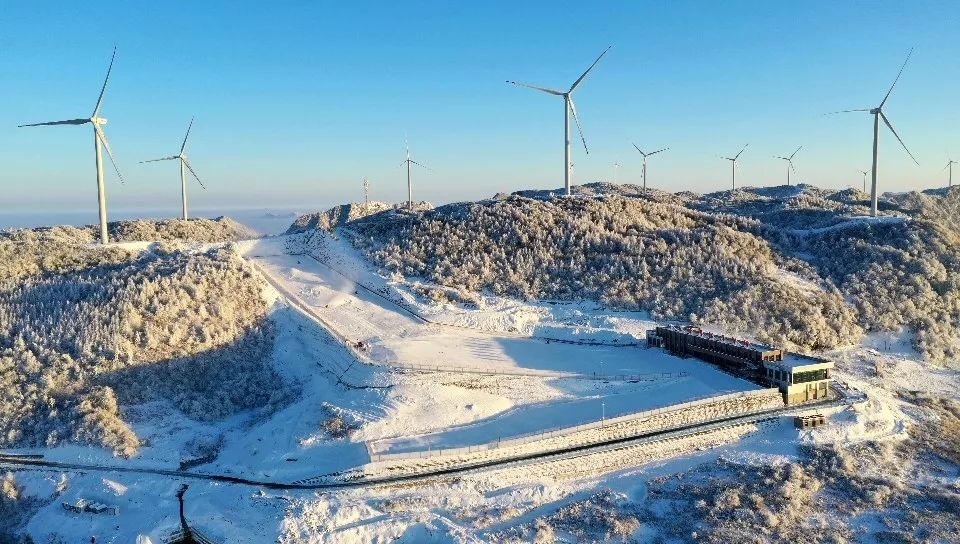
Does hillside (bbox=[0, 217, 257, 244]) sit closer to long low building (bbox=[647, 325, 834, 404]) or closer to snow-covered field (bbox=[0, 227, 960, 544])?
snow-covered field (bbox=[0, 227, 960, 544])

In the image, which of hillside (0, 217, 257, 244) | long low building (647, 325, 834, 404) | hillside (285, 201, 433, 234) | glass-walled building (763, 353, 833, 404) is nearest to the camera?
glass-walled building (763, 353, 833, 404)

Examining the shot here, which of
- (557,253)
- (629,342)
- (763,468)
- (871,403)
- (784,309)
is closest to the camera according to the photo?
(763,468)

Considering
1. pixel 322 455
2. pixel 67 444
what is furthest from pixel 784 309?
pixel 67 444

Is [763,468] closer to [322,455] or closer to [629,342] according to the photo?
[629,342]

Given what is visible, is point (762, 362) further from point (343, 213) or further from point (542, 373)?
point (343, 213)

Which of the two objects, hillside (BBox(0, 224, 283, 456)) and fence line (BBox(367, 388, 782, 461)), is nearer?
fence line (BBox(367, 388, 782, 461))

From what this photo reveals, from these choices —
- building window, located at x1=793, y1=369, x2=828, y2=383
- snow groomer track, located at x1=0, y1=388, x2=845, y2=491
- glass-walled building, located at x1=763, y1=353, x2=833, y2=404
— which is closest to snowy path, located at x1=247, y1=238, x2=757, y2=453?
glass-walled building, located at x1=763, y1=353, x2=833, y2=404
